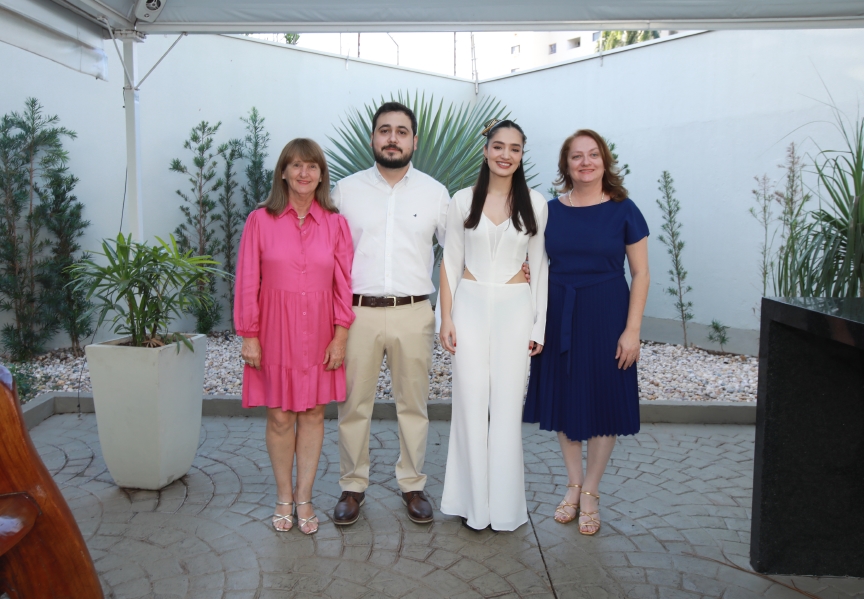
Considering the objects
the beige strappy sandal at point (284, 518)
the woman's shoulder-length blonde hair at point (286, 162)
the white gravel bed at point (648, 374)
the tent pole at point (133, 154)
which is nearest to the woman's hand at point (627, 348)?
the woman's shoulder-length blonde hair at point (286, 162)

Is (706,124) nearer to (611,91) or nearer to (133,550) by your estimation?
(611,91)

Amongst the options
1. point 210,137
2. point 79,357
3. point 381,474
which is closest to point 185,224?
point 210,137

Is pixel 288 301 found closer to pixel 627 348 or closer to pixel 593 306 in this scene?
pixel 593 306

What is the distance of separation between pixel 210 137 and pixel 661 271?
501cm

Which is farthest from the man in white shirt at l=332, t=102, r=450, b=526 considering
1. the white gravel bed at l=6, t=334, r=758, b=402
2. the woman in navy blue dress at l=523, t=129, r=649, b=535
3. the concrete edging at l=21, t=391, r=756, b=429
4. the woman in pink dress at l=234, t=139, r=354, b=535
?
the white gravel bed at l=6, t=334, r=758, b=402

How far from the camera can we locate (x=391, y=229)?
2.91 metres

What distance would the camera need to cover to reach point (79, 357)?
5695mm

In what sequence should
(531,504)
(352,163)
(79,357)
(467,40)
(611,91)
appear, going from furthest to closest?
(467,40), (611,91), (352,163), (79,357), (531,504)

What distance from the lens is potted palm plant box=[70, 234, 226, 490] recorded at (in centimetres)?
317

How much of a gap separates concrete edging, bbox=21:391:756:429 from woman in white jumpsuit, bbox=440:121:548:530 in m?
1.73

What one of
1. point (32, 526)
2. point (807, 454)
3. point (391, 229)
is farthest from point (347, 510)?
point (807, 454)

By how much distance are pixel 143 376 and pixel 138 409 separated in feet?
0.56

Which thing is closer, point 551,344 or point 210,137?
point 551,344

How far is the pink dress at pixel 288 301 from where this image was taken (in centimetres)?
274
